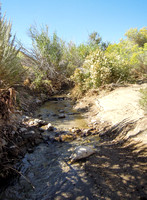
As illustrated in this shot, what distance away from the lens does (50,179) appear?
2105 mm

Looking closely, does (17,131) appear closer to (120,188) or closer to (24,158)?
(24,158)

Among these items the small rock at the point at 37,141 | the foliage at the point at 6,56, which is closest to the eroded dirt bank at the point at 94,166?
the small rock at the point at 37,141

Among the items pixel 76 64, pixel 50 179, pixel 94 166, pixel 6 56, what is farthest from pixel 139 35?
pixel 50 179

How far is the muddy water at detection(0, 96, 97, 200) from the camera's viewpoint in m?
1.81

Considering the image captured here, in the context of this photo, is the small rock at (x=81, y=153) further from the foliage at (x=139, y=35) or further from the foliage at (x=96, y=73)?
the foliage at (x=139, y=35)

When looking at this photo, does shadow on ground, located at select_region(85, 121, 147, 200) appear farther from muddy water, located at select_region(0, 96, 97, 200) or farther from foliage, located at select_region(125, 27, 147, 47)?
foliage, located at select_region(125, 27, 147, 47)

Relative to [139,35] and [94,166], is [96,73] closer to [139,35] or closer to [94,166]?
[94,166]

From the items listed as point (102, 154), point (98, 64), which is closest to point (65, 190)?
point (102, 154)

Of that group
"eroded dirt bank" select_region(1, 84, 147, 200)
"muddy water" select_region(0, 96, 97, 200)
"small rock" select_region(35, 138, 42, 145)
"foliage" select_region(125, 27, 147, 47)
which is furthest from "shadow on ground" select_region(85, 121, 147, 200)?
"foliage" select_region(125, 27, 147, 47)

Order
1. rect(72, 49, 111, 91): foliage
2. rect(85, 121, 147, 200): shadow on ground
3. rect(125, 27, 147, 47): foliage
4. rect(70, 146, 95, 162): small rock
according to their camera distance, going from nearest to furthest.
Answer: rect(85, 121, 147, 200): shadow on ground
rect(70, 146, 95, 162): small rock
rect(72, 49, 111, 91): foliage
rect(125, 27, 147, 47): foliage

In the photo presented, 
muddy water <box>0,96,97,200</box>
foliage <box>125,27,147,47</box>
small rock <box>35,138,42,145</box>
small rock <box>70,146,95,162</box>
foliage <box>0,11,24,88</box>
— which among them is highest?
foliage <box>125,27,147,47</box>

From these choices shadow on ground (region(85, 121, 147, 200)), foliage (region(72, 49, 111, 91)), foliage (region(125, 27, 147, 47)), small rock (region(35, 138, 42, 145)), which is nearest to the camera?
shadow on ground (region(85, 121, 147, 200))

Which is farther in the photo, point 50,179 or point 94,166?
point 94,166

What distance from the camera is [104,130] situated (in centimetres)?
374
